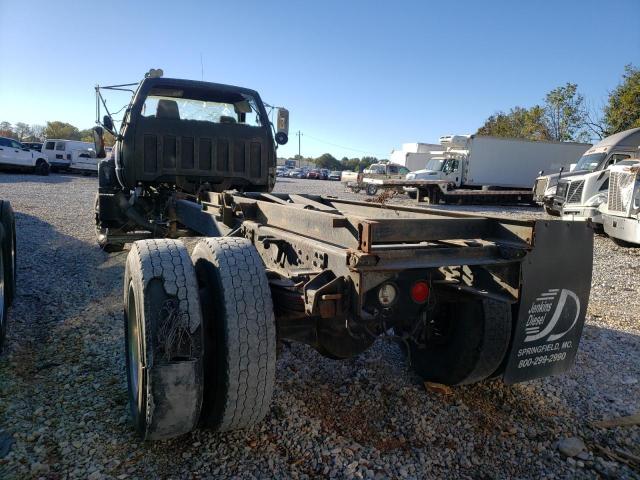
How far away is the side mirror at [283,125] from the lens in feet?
20.6

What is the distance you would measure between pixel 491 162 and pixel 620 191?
1480 cm

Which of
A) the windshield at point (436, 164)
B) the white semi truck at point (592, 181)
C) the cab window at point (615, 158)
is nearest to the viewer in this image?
the white semi truck at point (592, 181)

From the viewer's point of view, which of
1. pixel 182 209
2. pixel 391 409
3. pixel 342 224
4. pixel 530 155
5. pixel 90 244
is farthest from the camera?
pixel 530 155

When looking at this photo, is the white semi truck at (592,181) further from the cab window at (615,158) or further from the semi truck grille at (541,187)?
the semi truck grille at (541,187)

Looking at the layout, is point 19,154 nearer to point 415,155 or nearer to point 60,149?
point 60,149

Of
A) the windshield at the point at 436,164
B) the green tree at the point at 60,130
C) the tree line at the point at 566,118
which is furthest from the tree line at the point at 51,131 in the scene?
the windshield at the point at 436,164

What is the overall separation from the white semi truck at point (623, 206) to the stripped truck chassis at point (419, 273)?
25.4 ft

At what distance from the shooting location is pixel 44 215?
11945 mm

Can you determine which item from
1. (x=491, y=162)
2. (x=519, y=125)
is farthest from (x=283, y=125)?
(x=519, y=125)

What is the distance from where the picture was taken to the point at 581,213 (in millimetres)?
11789

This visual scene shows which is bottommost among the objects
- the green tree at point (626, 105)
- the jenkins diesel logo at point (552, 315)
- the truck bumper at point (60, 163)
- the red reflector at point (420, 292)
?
the jenkins diesel logo at point (552, 315)

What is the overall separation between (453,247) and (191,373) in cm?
141

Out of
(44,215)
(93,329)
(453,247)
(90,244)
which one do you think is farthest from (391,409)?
(44,215)

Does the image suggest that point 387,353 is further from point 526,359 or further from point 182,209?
point 182,209
